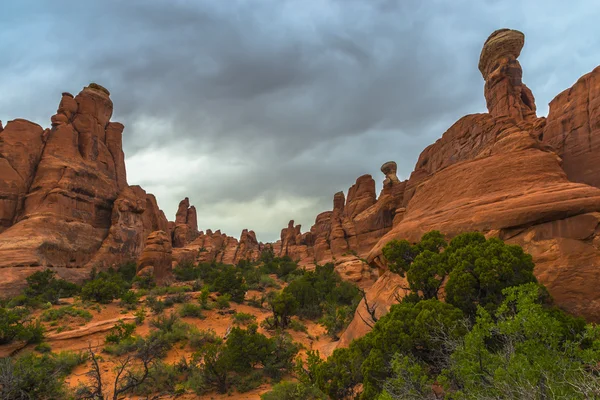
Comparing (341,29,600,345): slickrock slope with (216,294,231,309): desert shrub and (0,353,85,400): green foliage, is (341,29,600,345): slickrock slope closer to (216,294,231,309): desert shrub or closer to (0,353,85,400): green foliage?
(216,294,231,309): desert shrub

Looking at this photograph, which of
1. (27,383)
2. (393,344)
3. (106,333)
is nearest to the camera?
(393,344)

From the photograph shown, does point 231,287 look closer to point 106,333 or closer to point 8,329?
point 106,333

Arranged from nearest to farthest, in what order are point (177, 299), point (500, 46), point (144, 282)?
point (177, 299), point (500, 46), point (144, 282)

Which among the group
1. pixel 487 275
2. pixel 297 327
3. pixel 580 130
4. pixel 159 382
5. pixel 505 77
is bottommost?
pixel 297 327

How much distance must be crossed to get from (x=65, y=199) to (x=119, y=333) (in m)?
28.2

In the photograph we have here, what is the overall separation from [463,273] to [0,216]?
47.4m

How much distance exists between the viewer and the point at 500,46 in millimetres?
30031

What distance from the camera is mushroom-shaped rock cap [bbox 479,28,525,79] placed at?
96.7 feet

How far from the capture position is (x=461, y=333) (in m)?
7.82

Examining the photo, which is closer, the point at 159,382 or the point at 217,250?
the point at 159,382

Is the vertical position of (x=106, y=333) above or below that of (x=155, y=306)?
below

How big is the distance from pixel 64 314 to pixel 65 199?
2294cm

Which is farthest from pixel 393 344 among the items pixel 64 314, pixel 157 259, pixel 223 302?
pixel 157 259

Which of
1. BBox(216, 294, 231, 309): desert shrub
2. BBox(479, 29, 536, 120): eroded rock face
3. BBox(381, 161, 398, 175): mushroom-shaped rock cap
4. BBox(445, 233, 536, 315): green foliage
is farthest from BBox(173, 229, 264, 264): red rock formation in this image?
BBox(445, 233, 536, 315): green foliage
